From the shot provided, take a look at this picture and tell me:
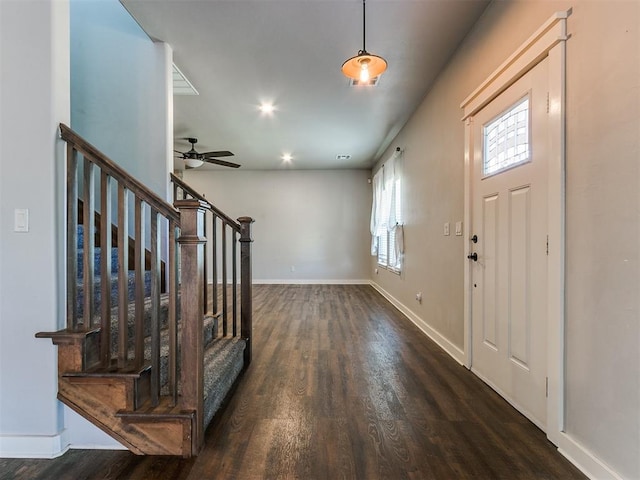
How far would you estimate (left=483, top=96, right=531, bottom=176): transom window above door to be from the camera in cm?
183

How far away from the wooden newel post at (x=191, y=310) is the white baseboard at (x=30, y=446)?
0.66 meters

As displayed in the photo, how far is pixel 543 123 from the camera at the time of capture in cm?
166

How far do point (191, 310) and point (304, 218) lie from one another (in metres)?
5.85

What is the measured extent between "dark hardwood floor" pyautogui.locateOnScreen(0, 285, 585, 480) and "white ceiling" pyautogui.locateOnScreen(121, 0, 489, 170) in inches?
105

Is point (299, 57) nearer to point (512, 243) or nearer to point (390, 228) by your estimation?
point (512, 243)

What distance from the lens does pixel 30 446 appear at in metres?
1.49

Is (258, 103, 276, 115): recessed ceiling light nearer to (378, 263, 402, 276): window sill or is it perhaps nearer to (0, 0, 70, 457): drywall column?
(0, 0, 70, 457): drywall column

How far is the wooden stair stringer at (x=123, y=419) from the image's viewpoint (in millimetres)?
1463

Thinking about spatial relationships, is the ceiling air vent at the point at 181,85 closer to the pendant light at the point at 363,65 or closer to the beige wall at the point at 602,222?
the pendant light at the point at 363,65

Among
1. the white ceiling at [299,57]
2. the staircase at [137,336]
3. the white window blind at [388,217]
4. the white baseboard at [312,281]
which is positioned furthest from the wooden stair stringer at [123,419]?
the white baseboard at [312,281]

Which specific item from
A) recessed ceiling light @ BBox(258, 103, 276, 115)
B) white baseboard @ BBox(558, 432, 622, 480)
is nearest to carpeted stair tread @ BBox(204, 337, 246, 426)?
white baseboard @ BBox(558, 432, 622, 480)

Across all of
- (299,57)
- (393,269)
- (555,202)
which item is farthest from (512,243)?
(393,269)

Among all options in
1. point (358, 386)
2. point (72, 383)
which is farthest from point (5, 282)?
point (358, 386)

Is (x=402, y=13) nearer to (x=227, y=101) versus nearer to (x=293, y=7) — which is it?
(x=293, y=7)
